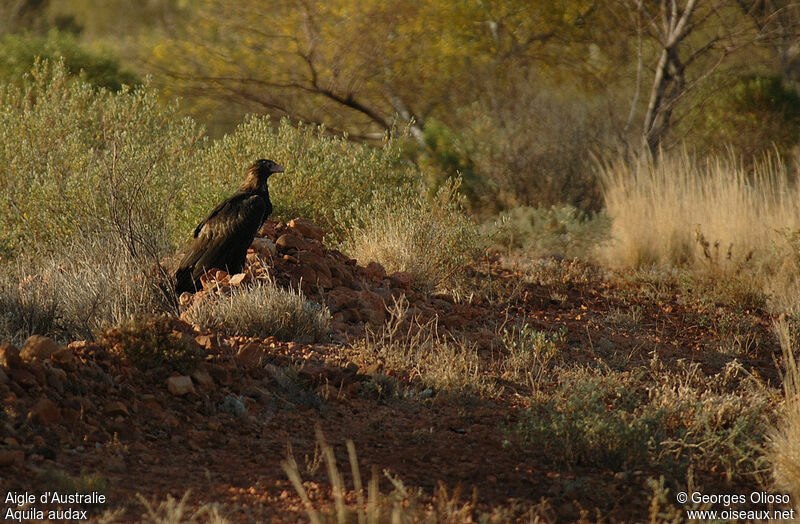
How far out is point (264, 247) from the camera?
638cm

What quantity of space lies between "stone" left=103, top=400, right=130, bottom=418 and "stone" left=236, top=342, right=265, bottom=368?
800mm

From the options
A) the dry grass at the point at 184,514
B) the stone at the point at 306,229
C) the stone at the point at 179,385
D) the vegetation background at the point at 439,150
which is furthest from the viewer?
the stone at the point at 306,229

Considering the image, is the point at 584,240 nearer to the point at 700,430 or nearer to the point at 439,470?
the point at 700,430

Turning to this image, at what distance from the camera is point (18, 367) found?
403cm

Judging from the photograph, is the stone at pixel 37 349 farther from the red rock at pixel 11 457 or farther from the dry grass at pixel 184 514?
the dry grass at pixel 184 514

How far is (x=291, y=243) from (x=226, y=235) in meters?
0.58

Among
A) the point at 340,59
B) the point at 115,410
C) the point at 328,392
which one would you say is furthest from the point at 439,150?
the point at 115,410

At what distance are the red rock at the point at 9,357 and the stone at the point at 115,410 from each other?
46 cm

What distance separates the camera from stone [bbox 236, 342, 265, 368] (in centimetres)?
470

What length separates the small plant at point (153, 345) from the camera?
14.4 ft

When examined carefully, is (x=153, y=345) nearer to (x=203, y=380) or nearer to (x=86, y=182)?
(x=203, y=380)

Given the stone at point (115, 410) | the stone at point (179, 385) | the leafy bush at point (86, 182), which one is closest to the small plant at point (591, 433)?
the stone at point (179, 385)

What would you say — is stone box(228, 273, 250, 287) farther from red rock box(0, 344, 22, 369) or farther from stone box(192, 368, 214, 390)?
red rock box(0, 344, 22, 369)

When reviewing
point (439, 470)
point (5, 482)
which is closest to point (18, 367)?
point (5, 482)
